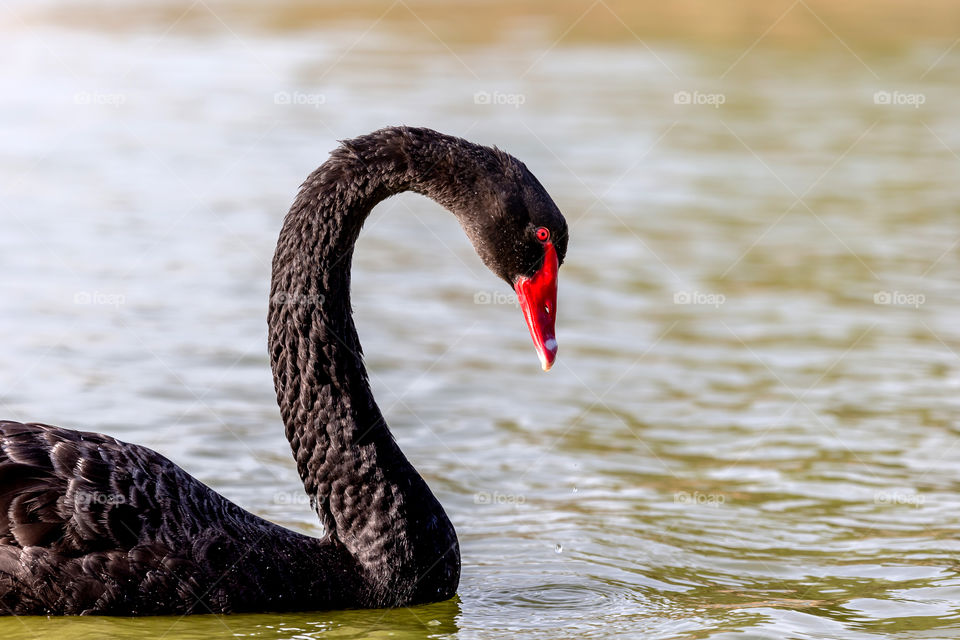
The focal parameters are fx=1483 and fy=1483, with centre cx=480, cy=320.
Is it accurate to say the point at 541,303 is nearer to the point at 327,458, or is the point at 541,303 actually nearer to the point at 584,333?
the point at 327,458

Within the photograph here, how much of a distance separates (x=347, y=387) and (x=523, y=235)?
0.90m

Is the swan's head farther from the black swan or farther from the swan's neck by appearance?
the swan's neck

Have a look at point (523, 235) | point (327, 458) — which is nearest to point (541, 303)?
point (523, 235)

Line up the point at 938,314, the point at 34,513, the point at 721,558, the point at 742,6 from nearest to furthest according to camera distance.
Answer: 1. the point at 34,513
2. the point at 721,558
3. the point at 938,314
4. the point at 742,6

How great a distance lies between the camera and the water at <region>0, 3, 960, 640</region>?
19.9ft

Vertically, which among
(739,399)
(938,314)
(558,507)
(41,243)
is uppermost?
(41,243)

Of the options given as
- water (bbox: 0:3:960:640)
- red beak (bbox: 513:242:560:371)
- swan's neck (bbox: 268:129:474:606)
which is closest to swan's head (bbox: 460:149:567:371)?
red beak (bbox: 513:242:560:371)

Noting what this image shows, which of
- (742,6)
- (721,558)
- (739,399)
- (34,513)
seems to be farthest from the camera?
(742,6)

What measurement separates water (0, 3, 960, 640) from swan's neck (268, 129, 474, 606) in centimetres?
24

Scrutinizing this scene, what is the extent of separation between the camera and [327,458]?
569 cm

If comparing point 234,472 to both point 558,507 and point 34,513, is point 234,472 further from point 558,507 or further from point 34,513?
point 34,513

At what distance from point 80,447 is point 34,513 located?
0.29 metres

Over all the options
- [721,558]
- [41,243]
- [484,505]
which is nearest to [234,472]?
[484,505]

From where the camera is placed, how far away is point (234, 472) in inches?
279
